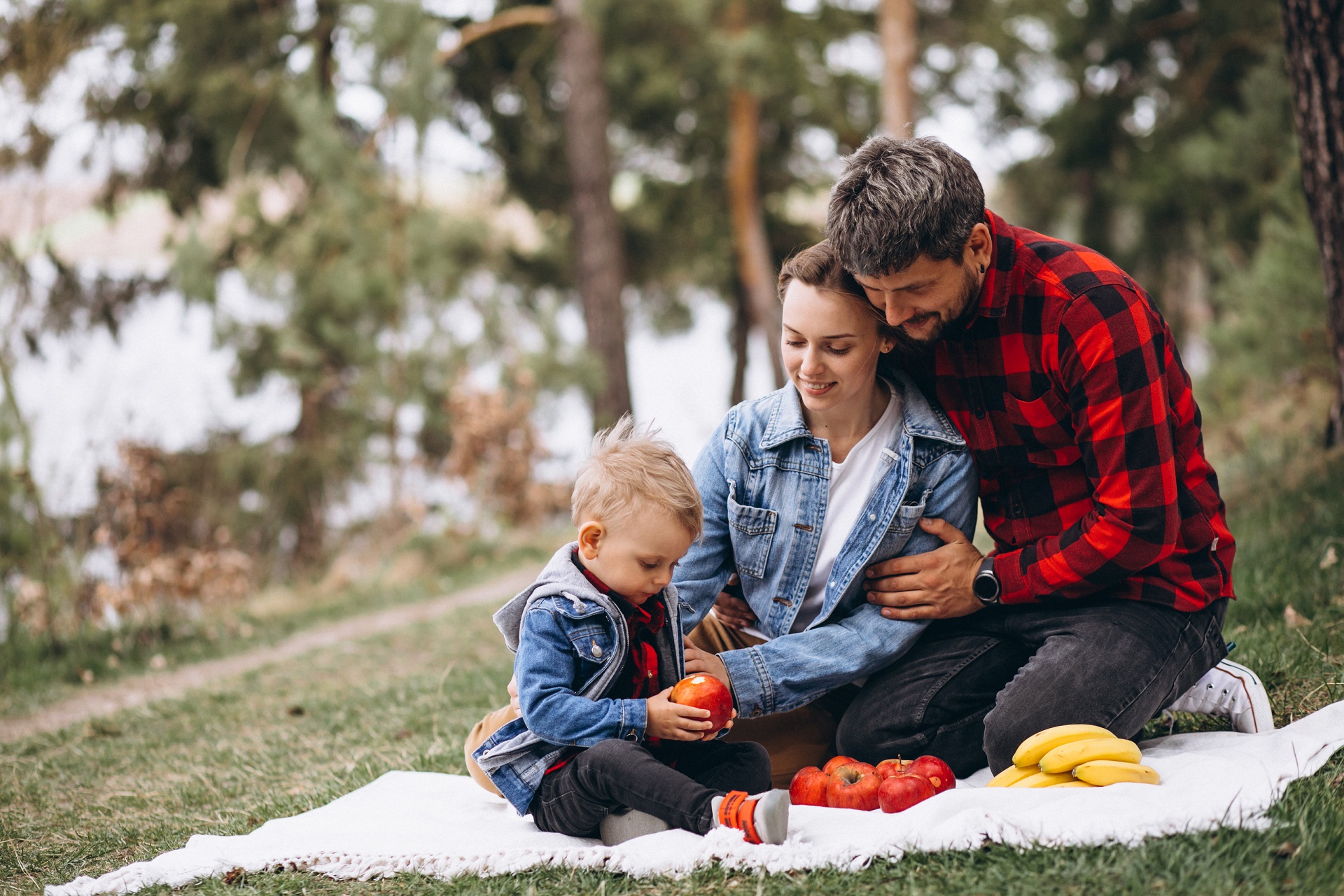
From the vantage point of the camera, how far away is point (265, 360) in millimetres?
10688

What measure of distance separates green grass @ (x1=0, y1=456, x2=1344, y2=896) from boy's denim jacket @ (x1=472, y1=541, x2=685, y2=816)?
303 mm

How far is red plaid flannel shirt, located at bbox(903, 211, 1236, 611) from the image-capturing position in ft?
8.58

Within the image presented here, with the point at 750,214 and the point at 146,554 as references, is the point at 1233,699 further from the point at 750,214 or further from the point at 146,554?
the point at 750,214

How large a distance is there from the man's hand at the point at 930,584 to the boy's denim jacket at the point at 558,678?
737mm

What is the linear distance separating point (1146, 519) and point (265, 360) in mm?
9641

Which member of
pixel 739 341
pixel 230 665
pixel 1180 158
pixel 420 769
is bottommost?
pixel 230 665

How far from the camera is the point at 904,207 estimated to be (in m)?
2.57

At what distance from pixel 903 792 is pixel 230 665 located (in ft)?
15.4

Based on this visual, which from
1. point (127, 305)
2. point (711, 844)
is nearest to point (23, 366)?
point (127, 305)

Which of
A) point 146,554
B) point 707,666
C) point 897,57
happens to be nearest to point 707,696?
point 707,666

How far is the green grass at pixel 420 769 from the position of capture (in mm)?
2074

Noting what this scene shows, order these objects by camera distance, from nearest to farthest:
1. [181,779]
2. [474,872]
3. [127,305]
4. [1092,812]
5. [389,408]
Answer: [1092,812]
[474,872]
[181,779]
[389,408]
[127,305]

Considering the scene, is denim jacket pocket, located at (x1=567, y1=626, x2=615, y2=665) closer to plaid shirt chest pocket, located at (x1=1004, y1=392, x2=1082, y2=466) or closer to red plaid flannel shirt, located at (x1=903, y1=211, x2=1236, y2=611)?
red plaid flannel shirt, located at (x1=903, y1=211, x2=1236, y2=611)

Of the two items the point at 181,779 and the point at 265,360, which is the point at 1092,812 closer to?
the point at 181,779
